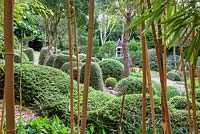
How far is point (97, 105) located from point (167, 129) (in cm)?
262

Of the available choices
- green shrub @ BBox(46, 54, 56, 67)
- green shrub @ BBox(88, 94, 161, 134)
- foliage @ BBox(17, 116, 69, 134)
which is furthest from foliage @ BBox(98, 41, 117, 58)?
foliage @ BBox(17, 116, 69, 134)

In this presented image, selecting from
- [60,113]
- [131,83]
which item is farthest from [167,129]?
[131,83]

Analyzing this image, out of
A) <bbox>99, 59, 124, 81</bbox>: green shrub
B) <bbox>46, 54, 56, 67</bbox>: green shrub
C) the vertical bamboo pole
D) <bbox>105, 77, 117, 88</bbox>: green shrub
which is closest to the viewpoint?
the vertical bamboo pole

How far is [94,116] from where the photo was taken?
2.96 meters

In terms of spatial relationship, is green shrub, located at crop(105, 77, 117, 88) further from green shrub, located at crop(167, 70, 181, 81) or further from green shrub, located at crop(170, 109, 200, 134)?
green shrub, located at crop(170, 109, 200, 134)

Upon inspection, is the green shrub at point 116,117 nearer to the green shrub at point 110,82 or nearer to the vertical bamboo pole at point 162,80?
the vertical bamboo pole at point 162,80

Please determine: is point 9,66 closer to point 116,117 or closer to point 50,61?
point 116,117

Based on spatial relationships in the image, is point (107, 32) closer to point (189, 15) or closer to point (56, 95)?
point (56, 95)

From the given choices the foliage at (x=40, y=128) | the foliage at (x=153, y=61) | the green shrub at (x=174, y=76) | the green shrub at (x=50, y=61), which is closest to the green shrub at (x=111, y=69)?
the green shrub at (x=50, y=61)

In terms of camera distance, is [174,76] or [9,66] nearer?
[9,66]

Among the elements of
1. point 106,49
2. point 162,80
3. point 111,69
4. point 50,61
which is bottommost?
point 111,69

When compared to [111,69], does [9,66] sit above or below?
above

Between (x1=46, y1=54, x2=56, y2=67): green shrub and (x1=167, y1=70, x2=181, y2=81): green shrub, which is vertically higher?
(x1=46, y1=54, x2=56, y2=67): green shrub

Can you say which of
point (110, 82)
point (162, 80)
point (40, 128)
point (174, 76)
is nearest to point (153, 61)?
point (174, 76)
